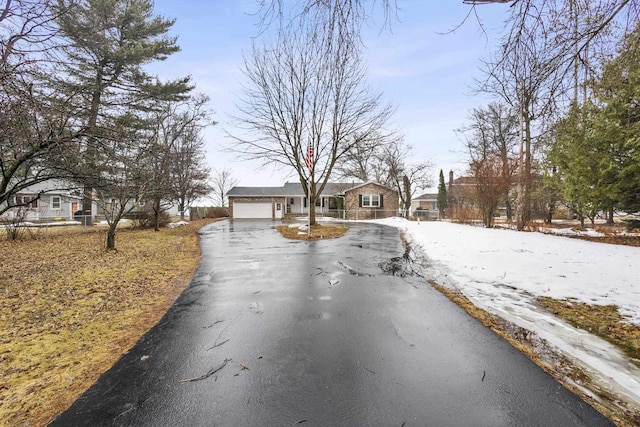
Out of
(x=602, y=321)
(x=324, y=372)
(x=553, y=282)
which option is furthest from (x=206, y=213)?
(x=602, y=321)

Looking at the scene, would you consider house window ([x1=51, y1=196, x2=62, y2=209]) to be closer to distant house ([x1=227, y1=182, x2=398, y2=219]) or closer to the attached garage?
distant house ([x1=227, y1=182, x2=398, y2=219])

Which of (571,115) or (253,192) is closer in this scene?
(571,115)

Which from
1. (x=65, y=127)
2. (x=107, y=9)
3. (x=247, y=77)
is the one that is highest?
(x=107, y=9)

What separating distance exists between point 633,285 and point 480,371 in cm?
506

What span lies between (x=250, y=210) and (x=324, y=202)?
9183mm

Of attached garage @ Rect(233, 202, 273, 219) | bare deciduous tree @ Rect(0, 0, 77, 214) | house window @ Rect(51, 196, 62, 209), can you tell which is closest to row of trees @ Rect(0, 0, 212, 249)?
bare deciduous tree @ Rect(0, 0, 77, 214)

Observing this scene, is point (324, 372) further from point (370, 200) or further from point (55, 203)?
point (55, 203)

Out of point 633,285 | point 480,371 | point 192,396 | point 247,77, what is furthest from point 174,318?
point 247,77

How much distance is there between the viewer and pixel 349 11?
3.01m

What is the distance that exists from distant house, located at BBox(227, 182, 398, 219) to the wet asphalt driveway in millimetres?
24020

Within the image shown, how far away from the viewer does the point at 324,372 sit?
275 centimetres

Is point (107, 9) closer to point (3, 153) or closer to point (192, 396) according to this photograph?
point (3, 153)

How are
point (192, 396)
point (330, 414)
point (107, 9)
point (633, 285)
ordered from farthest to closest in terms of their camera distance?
point (107, 9) < point (633, 285) < point (192, 396) < point (330, 414)

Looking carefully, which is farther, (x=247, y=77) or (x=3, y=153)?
(x=247, y=77)
